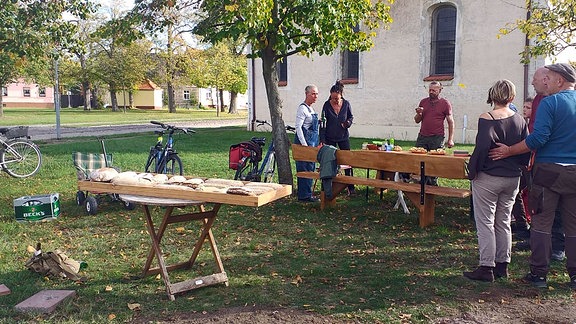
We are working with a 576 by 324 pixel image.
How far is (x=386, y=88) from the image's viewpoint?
2002 cm

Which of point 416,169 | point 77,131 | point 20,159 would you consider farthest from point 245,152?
point 77,131

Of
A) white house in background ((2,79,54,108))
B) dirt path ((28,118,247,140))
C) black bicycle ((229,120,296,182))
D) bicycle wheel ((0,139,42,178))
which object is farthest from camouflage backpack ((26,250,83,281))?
white house in background ((2,79,54,108))

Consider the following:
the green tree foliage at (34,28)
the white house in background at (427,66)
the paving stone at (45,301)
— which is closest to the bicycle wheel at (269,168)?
the paving stone at (45,301)

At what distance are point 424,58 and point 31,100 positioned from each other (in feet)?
211

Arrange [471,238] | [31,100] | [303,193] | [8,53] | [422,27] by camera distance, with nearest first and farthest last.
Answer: [471,238] < [303,193] < [8,53] < [422,27] < [31,100]

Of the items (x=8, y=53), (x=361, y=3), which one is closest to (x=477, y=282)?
(x=361, y=3)

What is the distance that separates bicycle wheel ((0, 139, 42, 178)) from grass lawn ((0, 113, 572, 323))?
2.89 meters

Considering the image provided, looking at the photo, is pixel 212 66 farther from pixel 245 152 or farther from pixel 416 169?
pixel 416 169

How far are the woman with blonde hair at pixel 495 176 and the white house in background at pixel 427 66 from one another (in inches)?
486

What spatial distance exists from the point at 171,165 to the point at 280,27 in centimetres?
281

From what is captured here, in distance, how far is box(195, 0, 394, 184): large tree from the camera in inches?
303

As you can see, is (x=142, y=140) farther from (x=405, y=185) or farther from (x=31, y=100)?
(x=31, y=100)

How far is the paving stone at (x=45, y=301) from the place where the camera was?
4.36m

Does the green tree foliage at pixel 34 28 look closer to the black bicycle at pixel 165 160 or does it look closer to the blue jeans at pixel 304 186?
the black bicycle at pixel 165 160
